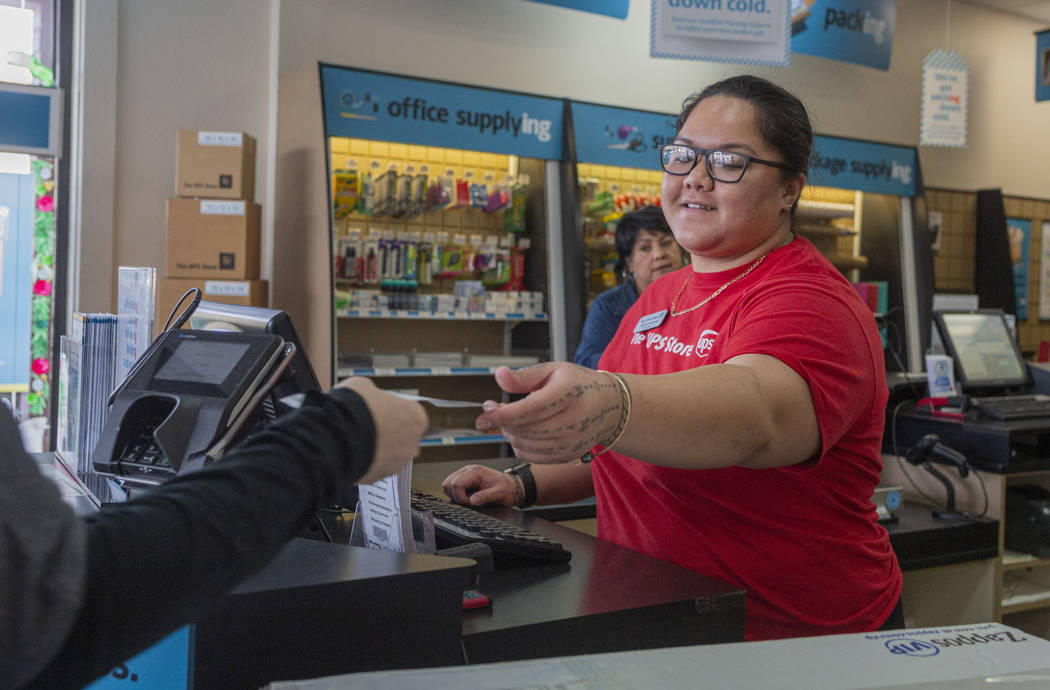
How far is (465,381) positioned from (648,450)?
14.1 ft

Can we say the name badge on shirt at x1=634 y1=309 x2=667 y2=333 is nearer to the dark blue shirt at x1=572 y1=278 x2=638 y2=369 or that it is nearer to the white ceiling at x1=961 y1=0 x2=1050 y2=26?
the dark blue shirt at x1=572 y1=278 x2=638 y2=369

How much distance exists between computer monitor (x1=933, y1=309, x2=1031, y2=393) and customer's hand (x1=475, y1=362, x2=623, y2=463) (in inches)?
126

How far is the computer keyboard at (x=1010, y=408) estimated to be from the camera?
3.38m

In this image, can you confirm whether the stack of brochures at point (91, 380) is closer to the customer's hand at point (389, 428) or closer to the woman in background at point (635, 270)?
the customer's hand at point (389, 428)

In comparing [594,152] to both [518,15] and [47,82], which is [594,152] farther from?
[47,82]

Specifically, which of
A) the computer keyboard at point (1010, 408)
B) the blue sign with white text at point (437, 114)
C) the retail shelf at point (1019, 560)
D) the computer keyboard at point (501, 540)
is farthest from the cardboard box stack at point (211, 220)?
the retail shelf at point (1019, 560)

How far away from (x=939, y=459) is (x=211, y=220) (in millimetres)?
3357

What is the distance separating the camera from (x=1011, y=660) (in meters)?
0.91

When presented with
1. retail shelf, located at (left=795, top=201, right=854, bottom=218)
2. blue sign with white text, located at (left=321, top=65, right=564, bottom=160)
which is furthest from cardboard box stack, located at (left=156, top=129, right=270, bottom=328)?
retail shelf, located at (left=795, top=201, right=854, bottom=218)

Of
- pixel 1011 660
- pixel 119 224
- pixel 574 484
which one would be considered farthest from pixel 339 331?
pixel 1011 660

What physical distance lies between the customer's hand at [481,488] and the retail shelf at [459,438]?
2.87m

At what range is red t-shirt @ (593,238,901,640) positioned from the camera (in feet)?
4.17

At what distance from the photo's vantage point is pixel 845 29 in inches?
219

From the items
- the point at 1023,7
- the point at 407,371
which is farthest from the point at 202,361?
the point at 1023,7
